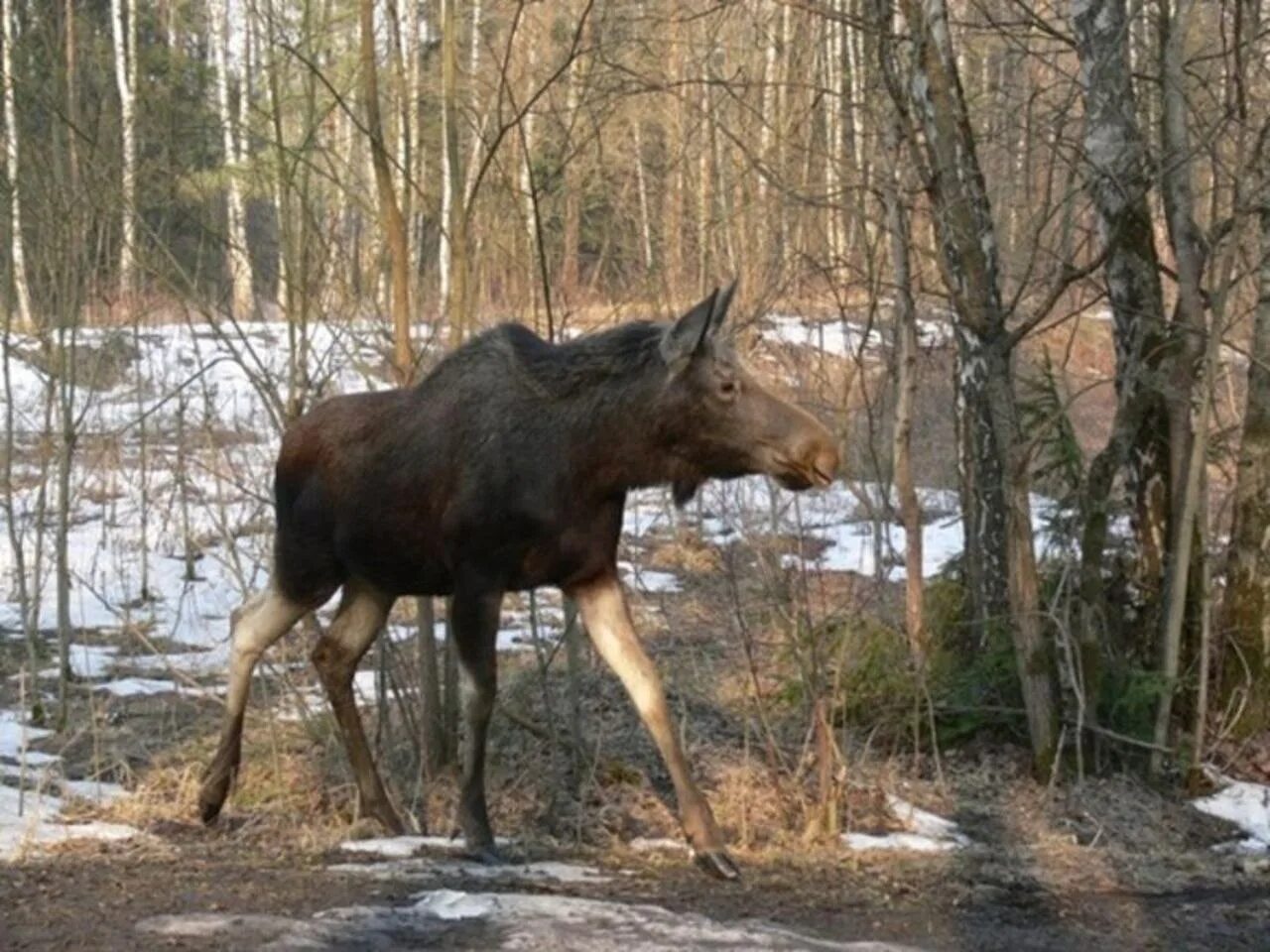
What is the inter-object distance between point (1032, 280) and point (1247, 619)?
2.75m

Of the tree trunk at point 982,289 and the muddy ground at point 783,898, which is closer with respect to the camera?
the muddy ground at point 783,898

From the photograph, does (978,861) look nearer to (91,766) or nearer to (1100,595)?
(1100,595)

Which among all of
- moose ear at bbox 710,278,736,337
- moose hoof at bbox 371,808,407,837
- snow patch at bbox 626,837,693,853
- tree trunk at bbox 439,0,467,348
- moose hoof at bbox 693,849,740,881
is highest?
tree trunk at bbox 439,0,467,348

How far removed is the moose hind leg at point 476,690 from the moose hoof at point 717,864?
90 cm

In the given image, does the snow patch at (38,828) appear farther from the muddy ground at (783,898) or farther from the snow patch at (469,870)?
the snow patch at (469,870)

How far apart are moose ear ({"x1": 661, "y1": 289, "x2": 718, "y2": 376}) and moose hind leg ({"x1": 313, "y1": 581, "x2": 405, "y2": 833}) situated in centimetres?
192

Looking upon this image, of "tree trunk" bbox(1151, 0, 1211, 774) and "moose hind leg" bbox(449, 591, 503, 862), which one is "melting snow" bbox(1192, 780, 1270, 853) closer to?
"tree trunk" bbox(1151, 0, 1211, 774)

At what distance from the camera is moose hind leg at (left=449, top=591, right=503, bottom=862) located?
7.93m

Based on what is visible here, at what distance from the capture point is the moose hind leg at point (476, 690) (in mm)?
7934

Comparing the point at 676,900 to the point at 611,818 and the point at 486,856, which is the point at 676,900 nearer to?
the point at 486,856

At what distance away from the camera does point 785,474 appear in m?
7.89

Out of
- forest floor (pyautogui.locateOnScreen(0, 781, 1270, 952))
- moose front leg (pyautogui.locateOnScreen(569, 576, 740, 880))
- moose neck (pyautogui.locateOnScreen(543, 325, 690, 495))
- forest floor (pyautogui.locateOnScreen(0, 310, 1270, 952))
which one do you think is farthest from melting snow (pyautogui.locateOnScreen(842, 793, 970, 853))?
moose neck (pyautogui.locateOnScreen(543, 325, 690, 495))

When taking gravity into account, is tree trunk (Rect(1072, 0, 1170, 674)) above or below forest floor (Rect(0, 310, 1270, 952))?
above

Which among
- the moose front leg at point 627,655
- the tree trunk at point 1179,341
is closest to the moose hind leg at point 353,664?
the moose front leg at point 627,655
